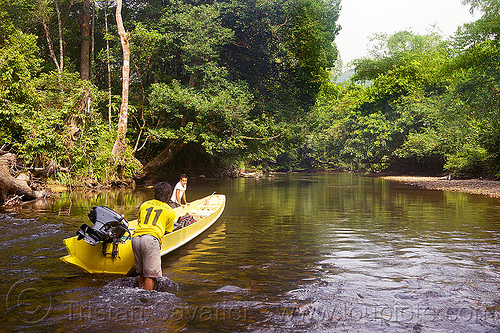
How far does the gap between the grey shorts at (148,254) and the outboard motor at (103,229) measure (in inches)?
26.3

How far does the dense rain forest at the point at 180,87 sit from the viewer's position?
17.3 meters

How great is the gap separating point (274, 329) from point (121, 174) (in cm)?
1806

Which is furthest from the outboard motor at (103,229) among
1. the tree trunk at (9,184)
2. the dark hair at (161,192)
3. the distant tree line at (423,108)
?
the distant tree line at (423,108)

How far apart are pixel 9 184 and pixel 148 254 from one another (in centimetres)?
1104

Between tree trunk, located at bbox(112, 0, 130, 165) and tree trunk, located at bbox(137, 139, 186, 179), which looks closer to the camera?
tree trunk, located at bbox(112, 0, 130, 165)

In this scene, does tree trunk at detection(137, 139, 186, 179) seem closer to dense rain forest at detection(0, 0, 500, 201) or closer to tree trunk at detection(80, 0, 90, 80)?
dense rain forest at detection(0, 0, 500, 201)

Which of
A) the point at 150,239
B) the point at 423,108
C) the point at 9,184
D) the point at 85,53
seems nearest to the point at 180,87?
the point at 85,53

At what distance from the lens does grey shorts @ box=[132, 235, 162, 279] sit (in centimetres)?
549

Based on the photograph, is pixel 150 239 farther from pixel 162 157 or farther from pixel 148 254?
pixel 162 157

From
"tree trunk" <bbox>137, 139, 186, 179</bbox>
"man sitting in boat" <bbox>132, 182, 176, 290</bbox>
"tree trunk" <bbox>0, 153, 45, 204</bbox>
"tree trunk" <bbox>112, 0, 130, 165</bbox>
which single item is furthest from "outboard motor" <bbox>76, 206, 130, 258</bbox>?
"tree trunk" <bbox>137, 139, 186, 179</bbox>

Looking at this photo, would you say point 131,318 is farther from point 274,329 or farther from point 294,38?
point 294,38

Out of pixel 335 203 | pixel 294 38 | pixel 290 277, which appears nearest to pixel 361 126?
pixel 294 38

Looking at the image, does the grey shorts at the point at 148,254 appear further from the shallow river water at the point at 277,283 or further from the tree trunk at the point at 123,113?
the tree trunk at the point at 123,113

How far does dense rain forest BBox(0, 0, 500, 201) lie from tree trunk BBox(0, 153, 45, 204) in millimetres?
160
